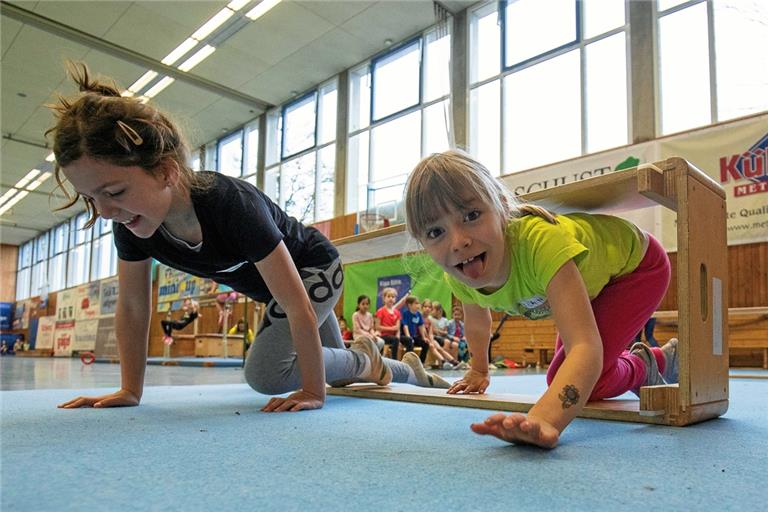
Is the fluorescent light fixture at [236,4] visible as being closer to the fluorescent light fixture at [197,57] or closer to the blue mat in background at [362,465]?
the fluorescent light fixture at [197,57]

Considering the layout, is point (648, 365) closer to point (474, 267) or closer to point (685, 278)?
point (685, 278)

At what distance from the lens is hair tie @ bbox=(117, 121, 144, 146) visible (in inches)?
49.6

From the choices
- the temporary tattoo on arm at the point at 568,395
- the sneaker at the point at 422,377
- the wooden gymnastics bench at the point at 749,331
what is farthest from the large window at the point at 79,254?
the temporary tattoo on arm at the point at 568,395

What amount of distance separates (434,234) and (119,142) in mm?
715

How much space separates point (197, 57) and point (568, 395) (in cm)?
943

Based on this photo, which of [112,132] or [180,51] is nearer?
[112,132]

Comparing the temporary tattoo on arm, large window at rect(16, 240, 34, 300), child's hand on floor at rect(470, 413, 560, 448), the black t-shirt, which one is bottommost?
child's hand on floor at rect(470, 413, 560, 448)

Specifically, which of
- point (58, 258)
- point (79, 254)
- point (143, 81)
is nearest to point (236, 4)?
point (143, 81)

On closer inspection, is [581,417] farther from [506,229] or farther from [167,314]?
[167,314]

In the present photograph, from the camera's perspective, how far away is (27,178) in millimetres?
14617

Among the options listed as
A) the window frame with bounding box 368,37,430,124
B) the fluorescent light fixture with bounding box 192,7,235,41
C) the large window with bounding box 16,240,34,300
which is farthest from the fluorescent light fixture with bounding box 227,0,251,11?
the large window with bounding box 16,240,34,300

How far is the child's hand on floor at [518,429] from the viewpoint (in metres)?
0.87

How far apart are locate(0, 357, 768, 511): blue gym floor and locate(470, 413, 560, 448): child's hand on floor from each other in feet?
0.08

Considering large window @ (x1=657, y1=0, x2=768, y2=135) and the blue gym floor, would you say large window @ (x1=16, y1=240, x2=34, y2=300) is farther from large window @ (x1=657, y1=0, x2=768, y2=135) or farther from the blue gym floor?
the blue gym floor
